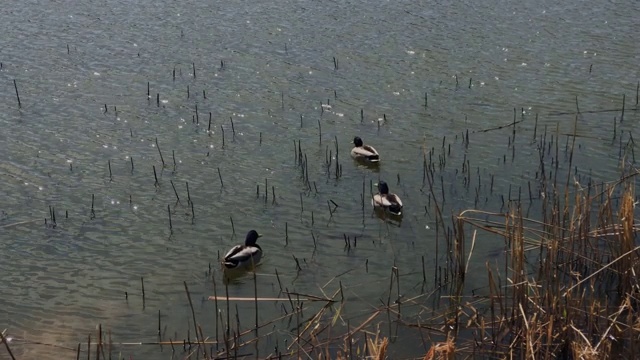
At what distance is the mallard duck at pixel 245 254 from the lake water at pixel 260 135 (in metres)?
0.18

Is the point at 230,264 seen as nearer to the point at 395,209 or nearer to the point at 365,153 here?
the point at 395,209

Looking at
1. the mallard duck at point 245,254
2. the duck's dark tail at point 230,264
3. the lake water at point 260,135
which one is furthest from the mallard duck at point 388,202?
the duck's dark tail at point 230,264

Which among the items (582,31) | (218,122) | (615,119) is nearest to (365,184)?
(218,122)

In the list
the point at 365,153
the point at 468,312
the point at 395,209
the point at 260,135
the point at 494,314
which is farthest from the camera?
the point at 260,135

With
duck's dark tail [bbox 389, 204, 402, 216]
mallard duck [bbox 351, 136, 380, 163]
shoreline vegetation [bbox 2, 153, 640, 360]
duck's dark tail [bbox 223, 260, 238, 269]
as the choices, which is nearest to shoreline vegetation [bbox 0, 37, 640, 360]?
shoreline vegetation [bbox 2, 153, 640, 360]

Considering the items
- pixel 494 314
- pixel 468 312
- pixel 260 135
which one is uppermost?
pixel 260 135

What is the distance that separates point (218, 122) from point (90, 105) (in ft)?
7.22

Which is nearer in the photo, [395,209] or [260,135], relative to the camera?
[395,209]

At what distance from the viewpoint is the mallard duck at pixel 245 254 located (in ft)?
32.3

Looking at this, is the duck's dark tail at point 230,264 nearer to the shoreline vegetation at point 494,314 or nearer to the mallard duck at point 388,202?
the shoreline vegetation at point 494,314

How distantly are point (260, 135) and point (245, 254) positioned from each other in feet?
13.1

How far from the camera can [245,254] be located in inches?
390

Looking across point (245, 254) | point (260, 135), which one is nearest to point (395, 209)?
point (245, 254)

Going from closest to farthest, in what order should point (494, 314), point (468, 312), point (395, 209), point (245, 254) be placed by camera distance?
point (494, 314) < point (468, 312) < point (245, 254) < point (395, 209)
